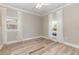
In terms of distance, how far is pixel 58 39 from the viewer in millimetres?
1648

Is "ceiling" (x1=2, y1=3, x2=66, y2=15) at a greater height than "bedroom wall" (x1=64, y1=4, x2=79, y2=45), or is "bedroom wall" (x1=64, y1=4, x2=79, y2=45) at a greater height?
"ceiling" (x1=2, y1=3, x2=66, y2=15)

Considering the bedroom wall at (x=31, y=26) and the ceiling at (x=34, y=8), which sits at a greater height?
the ceiling at (x=34, y=8)

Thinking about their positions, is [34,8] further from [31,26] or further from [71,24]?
[71,24]

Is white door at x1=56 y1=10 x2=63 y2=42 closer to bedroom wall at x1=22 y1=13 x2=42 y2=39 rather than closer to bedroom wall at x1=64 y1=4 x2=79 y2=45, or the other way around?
bedroom wall at x1=64 y1=4 x2=79 y2=45

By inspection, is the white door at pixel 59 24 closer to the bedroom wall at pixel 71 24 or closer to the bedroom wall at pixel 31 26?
the bedroom wall at pixel 71 24

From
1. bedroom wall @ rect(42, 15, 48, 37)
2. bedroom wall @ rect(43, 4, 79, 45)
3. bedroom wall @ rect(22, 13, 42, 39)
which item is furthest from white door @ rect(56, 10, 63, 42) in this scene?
bedroom wall @ rect(22, 13, 42, 39)

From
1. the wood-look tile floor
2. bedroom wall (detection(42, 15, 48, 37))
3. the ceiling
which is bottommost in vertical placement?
the wood-look tile floor

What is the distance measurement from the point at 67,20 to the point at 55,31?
0.28 meters

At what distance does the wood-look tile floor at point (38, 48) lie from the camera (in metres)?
1.58

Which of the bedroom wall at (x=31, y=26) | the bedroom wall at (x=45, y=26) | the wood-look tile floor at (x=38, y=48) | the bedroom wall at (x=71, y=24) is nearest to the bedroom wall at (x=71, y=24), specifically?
the bedroom wall at (x=71, y=24)

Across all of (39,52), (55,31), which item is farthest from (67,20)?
(39,52)

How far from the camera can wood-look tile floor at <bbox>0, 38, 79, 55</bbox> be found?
1575 millimetres

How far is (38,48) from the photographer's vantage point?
5.34ft

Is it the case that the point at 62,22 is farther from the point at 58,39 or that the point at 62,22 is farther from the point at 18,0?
the point at 18,0
